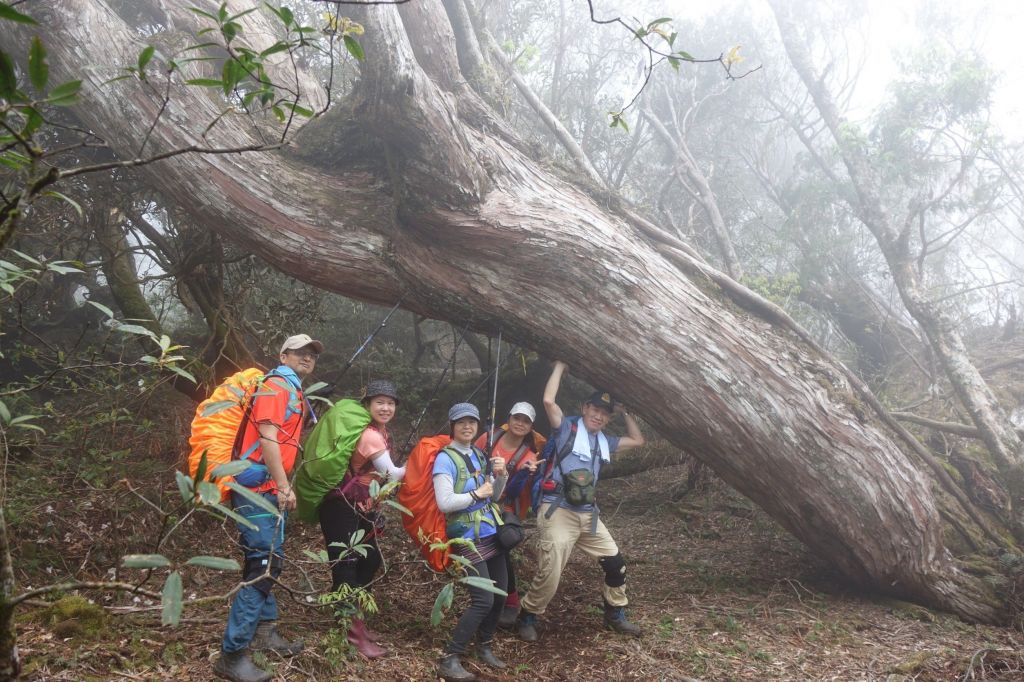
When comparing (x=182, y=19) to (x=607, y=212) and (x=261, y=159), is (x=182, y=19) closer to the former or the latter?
(x=261, y=159)

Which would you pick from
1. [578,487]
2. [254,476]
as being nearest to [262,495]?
[254,476]

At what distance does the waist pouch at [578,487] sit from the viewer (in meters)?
5.31

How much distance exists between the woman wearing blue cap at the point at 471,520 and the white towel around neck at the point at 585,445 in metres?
0.86

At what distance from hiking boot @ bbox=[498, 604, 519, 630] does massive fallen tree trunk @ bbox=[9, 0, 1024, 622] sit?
213cm

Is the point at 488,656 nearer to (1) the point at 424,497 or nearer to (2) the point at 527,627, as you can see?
(2) the point at 527,627

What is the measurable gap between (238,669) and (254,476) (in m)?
1.08

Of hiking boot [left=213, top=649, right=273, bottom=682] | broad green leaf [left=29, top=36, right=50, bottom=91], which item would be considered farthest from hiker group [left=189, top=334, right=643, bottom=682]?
broad green leaf [left=29, top=36, right=50, bottom=91]

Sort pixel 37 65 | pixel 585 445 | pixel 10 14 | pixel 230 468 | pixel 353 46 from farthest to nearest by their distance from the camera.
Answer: pixel 585 445 → pixel 353 46 → pixel 230 468 → pixel 37 65 → pixel 10 14

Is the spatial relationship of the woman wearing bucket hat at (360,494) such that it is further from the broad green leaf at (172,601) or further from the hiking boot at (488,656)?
the broad green leaf at (172,601)

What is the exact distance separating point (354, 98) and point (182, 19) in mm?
3011

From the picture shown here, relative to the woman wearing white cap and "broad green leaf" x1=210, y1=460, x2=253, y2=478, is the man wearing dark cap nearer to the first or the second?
the woman wearing white cap

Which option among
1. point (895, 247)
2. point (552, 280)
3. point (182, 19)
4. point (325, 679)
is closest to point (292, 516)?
point (325, 679)

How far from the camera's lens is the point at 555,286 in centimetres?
597

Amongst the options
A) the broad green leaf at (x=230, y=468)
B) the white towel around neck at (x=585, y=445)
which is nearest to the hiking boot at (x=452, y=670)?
the white towel around neck at (x=585, y=445)
